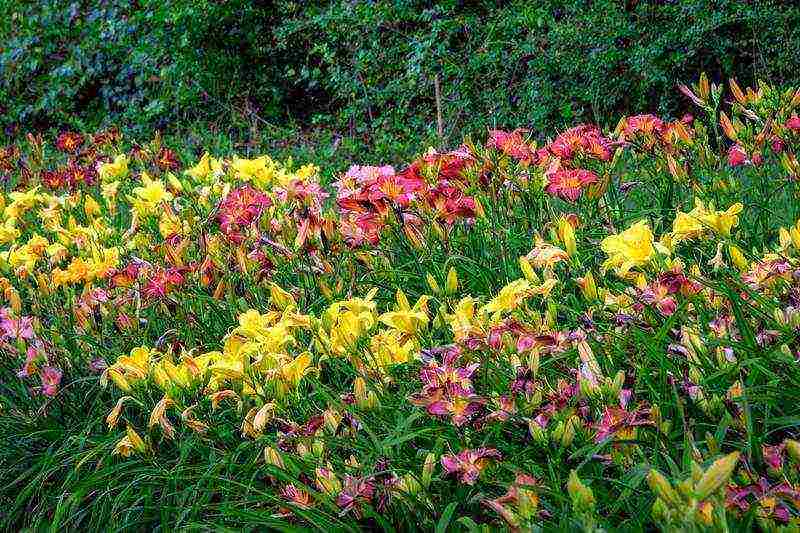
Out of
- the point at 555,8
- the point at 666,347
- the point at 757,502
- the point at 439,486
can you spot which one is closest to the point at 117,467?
the point at 439,486

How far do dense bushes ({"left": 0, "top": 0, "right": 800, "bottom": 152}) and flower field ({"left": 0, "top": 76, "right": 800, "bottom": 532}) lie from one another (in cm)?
325

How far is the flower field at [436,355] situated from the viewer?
6.81 ft

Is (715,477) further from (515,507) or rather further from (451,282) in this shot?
(451,282)

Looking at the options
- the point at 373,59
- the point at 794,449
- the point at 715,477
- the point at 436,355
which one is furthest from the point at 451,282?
the point at 373,59

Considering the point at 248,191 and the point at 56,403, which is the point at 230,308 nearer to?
the point at 248,191

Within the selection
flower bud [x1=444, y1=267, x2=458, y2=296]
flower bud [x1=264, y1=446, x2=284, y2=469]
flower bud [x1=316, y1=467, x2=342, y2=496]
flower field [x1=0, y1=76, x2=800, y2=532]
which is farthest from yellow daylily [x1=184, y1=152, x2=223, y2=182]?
flower bud [x1=316, y1=467, x2=342, y2=496]

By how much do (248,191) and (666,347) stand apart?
153cm

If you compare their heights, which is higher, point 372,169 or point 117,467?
point 372,169

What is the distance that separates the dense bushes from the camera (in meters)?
7.24

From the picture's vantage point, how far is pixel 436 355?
2.67 m

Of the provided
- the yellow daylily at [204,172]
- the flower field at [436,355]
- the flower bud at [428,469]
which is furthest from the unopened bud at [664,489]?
the yellow daylily at [204,172]

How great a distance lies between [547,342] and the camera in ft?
7.18

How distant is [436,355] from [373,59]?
6.95m

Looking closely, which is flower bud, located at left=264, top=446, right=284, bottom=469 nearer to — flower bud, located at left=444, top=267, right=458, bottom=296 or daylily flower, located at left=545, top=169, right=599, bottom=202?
flower bud, located at left=444, top=267, right=458, bottom=296
